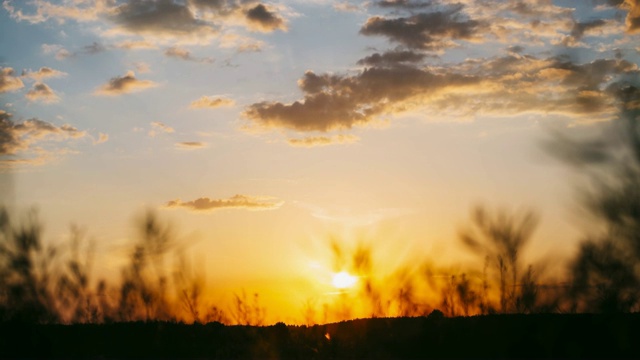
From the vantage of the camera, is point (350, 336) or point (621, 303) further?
point (621, 303)

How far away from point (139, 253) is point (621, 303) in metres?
18.4

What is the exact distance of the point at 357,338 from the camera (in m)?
18.8

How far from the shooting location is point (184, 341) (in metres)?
19.1

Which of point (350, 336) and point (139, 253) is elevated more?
point (139, 253)

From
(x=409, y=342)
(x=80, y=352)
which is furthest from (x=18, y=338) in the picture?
(x=409, y=342)

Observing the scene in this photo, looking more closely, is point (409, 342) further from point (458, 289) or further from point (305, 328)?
point (458, 289)

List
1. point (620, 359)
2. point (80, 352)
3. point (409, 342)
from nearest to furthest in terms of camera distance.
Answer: point (620, 359) → point (409, 342) → point (80, 352)

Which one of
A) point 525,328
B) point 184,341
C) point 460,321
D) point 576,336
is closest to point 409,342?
point 460,321

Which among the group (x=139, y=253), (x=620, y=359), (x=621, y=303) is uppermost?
(x=139, y=253)

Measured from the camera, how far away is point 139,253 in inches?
1241

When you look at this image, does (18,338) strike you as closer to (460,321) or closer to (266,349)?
(266,349)

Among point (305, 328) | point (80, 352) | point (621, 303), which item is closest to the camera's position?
point (80, 352)

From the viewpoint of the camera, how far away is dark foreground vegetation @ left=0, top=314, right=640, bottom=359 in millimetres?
16109

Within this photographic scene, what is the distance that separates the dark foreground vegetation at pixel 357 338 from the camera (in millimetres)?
16109
